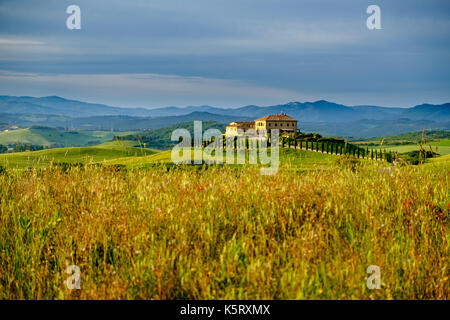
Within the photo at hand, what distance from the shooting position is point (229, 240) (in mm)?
4195

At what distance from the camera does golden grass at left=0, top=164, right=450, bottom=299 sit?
12.0ft

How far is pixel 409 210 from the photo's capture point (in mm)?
5328

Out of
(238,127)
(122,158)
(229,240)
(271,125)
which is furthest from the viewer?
(238,127)

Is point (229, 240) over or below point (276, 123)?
below

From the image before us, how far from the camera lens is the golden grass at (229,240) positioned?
3.67 metres

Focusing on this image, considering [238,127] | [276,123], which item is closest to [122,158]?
[238,127]

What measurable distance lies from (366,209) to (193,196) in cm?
264

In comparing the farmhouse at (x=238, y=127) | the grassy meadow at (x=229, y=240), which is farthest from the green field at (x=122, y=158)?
the farmhouse at (x=238, y=127)

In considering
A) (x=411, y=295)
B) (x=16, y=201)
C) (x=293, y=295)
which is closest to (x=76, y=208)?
(x=16, y=201)

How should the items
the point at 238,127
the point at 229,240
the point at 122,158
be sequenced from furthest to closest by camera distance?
the point at 238,127, the point at 122,158, the point at 229,240

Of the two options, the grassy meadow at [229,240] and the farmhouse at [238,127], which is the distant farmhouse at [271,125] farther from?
the grassy meadow at [229,240]

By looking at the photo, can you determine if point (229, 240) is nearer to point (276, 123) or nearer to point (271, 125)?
point (271, 125)
